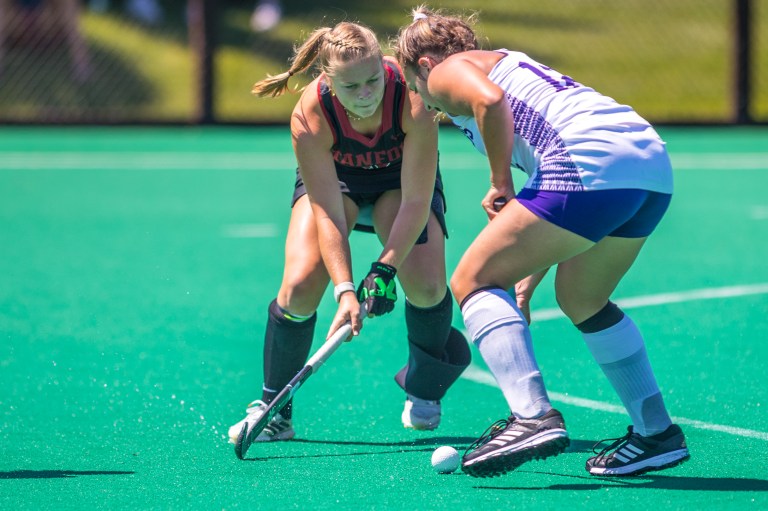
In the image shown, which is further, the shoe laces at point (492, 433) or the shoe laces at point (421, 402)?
the shoe laces at point (421, 402)

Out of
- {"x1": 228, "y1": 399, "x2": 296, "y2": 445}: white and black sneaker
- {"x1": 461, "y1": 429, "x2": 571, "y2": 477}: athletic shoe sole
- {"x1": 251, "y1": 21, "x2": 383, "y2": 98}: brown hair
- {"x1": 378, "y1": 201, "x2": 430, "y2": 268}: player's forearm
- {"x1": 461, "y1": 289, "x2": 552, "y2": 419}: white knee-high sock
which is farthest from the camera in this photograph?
{"x1": 228, "y1": 399, "x2": 296, "y2": 445}: white and black sneaker

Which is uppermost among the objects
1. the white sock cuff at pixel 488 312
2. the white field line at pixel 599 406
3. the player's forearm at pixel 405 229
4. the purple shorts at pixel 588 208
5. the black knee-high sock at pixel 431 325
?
the purple shorts at pixel 588 208

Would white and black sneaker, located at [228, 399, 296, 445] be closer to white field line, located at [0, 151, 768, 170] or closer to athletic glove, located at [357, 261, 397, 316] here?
athletic glove, located at [357, 261, 397, 316]

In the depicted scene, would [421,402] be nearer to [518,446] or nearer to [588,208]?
[518,446]

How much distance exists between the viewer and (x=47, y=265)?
26.5 ft

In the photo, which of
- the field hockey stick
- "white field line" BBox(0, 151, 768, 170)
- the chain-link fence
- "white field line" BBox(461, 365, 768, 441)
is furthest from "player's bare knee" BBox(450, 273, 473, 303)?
the chain-link fence

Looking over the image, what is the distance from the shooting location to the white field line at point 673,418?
4457 millimetres

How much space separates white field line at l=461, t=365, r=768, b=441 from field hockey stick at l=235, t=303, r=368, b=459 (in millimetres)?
1146

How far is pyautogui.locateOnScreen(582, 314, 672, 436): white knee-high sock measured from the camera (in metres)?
3.97

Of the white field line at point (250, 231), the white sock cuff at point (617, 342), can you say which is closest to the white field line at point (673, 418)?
the white sock cuff at point (617, 342)

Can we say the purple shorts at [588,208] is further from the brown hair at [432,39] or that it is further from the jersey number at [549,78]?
the brown hair at [432,39]

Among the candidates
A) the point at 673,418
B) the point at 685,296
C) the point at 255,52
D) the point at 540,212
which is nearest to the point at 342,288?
the point at 540,212

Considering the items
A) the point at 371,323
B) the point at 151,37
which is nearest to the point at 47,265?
the point at 371,323

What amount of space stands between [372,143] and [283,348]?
0.83 metres
